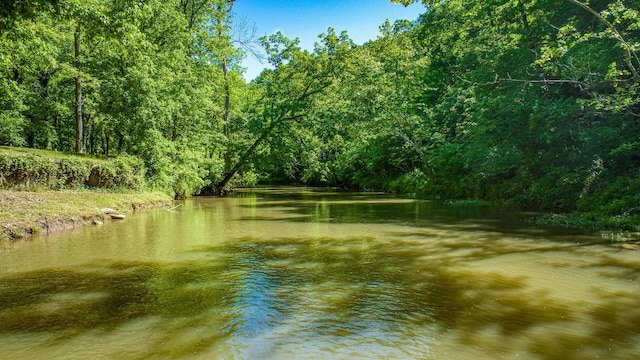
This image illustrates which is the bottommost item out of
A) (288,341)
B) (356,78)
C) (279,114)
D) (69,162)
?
(288,341)

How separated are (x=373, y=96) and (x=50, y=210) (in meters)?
21.8

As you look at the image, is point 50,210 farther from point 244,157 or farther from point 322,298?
point 244,157

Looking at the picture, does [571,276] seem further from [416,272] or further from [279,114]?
[279,114]

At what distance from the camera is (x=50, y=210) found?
13.3 metres

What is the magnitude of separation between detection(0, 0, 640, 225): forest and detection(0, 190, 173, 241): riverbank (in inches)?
171

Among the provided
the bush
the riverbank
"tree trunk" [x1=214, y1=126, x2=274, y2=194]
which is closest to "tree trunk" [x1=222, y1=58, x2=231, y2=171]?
"tree trunk" [x1=214, y1=126, x2=274, y2=194]

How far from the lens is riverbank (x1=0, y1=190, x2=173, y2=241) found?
1162cm

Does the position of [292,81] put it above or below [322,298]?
above

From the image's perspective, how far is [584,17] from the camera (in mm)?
16984

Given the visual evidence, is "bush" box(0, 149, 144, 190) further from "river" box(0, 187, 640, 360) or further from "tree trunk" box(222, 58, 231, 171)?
"tree trunk" box(222, 58, 231, 171)

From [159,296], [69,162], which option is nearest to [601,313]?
[159,296]

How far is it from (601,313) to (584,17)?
52.6ft

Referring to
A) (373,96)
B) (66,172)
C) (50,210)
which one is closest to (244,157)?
(373,96)

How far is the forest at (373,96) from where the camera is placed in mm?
14055
